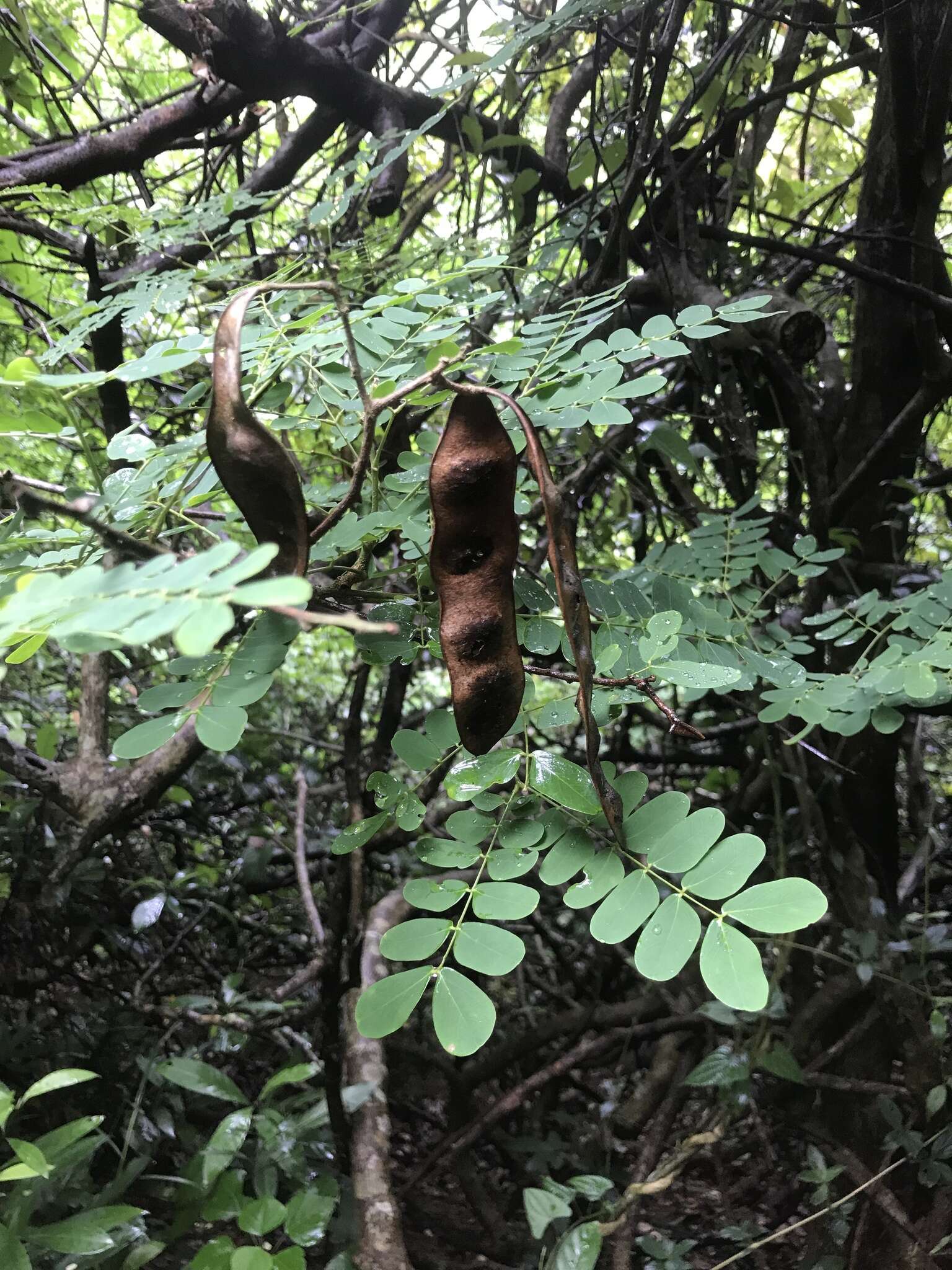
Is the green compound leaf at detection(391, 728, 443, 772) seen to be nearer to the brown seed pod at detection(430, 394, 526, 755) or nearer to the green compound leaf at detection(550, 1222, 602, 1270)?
the brown seed pod at detection(430, 394, 526, 755)

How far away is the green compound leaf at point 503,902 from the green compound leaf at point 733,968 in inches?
5.2

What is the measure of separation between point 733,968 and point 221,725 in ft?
1.32

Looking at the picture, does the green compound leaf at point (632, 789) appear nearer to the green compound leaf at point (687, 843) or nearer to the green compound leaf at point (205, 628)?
the green compound leaf at point (687, 843)

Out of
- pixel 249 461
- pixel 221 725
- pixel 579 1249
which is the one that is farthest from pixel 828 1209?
pixel 249 461

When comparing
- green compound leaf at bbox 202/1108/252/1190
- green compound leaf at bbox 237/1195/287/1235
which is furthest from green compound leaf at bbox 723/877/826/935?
green compound leaf at bbox 202/1108/252/1190

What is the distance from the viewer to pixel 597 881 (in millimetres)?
605

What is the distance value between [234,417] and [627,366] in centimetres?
118

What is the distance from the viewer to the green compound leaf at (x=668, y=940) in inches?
21.6

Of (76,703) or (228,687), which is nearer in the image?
(228,687)

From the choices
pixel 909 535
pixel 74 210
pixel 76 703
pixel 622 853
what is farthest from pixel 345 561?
pixel 76 703

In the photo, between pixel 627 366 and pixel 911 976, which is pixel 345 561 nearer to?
pixel 627 366

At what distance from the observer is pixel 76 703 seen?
7.61ft

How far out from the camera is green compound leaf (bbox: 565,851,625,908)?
23.5 inches

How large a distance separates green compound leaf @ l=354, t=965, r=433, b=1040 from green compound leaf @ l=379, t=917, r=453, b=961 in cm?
1
